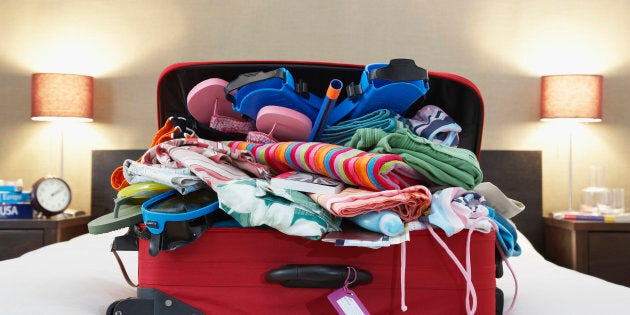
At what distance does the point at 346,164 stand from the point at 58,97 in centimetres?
193

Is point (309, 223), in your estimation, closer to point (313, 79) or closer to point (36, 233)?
point (313, 79)

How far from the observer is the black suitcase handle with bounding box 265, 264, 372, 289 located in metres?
0.66

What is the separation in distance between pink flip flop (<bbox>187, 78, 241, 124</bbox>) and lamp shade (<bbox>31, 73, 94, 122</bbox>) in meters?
1.59

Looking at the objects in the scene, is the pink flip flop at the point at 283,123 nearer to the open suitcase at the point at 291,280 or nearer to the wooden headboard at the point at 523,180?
the open suitcase at the point at 291,280

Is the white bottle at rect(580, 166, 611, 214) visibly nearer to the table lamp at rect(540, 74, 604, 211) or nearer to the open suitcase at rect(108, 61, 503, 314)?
the table lamp at rect(540, 74, 604, 211)

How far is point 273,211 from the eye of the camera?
0.65 meters

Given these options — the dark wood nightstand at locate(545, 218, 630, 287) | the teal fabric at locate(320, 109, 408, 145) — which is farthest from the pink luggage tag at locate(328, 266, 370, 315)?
the dark wood nightstand at locate(545, 218, 630, 287)

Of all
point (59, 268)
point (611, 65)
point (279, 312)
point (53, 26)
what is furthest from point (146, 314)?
point (611, 65)

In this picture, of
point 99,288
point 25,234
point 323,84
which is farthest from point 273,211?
point 25,234

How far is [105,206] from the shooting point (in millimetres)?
2535

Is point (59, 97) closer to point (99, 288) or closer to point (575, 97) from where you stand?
point (99, 288)

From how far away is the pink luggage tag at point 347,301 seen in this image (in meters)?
0.66

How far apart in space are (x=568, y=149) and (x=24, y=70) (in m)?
2.36

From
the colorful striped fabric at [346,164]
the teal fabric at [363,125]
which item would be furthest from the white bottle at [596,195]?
the colorful striped fabric at [346,164]
